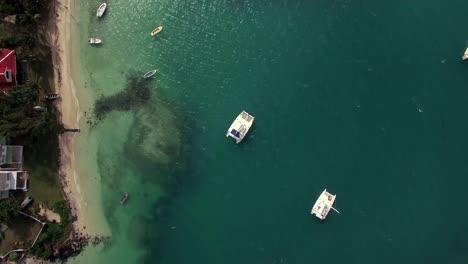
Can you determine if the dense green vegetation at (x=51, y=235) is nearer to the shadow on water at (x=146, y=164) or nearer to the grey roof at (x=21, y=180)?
the grey roof at (x=21, y=180)

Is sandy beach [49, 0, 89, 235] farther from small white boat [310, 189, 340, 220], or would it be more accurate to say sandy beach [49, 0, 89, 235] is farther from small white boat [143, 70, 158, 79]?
small white boat [310, 189, 340, 220]

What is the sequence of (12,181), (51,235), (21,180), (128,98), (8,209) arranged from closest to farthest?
1. (8,209)
2. (12,181)
3. (21,180)
4. (51,235)
5. (128,98)

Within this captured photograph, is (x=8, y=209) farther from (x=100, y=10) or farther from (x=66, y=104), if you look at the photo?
(x=100, y=10)

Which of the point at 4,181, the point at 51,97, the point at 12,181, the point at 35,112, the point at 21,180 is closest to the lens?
the point at 4,181

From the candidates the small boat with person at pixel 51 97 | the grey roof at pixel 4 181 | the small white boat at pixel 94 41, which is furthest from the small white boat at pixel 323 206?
the grey roof at pixel 4 181

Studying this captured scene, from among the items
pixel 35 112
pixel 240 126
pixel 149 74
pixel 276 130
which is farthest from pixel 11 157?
pixel 276 130

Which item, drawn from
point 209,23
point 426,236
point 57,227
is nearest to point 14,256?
point 57,227

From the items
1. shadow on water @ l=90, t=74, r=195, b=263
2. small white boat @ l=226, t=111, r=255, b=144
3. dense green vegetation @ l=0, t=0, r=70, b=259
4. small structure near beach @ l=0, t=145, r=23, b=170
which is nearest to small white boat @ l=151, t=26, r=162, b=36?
shadow on water @ l=90, t=74, r=195, b=263
